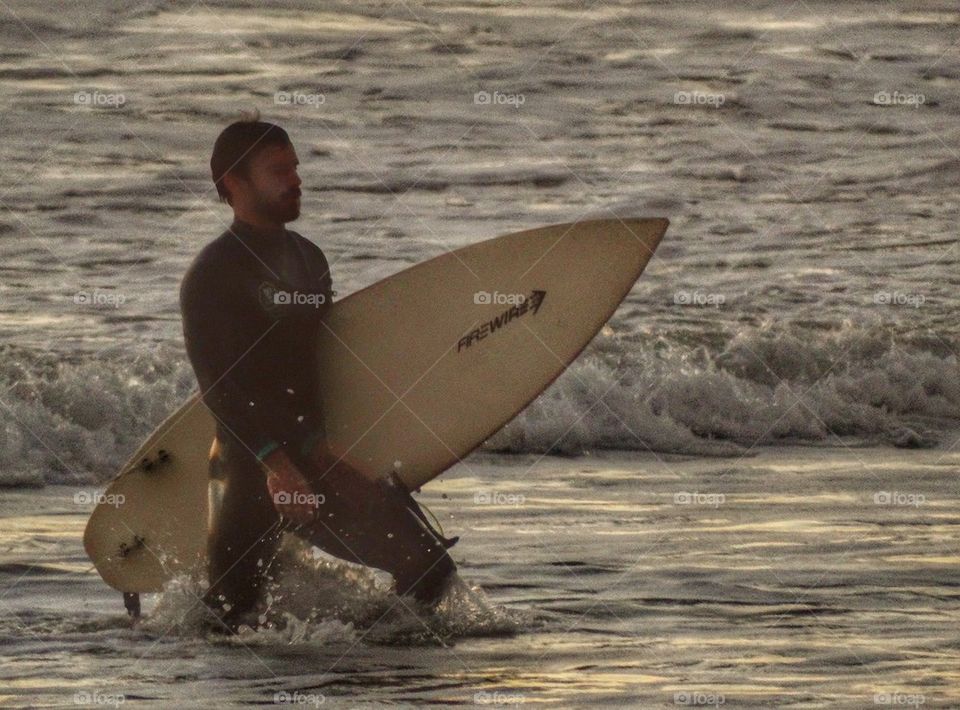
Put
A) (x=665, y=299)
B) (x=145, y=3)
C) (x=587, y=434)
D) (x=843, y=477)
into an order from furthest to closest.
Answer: (x=145, y=3) < (x=665, y=299) < (x=587, y=434) < (x=843, y=477)

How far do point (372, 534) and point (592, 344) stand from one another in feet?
21.6

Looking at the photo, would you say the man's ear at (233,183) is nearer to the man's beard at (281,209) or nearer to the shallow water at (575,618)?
the man's beard at (281,209)

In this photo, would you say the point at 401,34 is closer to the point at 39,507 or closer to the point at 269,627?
the point at 39,507

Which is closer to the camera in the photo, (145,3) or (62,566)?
(62,566)

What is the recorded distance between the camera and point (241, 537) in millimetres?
6965

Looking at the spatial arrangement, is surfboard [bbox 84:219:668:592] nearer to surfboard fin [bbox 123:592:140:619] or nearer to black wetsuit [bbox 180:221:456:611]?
surfboard fin [bbox 123:592:140:619]

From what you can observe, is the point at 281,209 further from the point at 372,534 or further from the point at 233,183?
the point at 372,534

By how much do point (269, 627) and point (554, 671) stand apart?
104 centimetres

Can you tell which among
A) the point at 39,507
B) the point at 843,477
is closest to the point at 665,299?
the point at 843,477

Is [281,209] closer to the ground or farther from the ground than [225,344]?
farther from the ground

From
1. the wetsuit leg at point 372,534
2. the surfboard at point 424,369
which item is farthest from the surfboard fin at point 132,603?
the wetsuit leg at point 372,534

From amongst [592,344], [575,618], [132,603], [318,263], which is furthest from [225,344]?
[592,344]

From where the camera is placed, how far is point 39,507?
981 cm

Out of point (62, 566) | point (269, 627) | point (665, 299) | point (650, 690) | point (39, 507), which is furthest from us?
point (665, 299)
